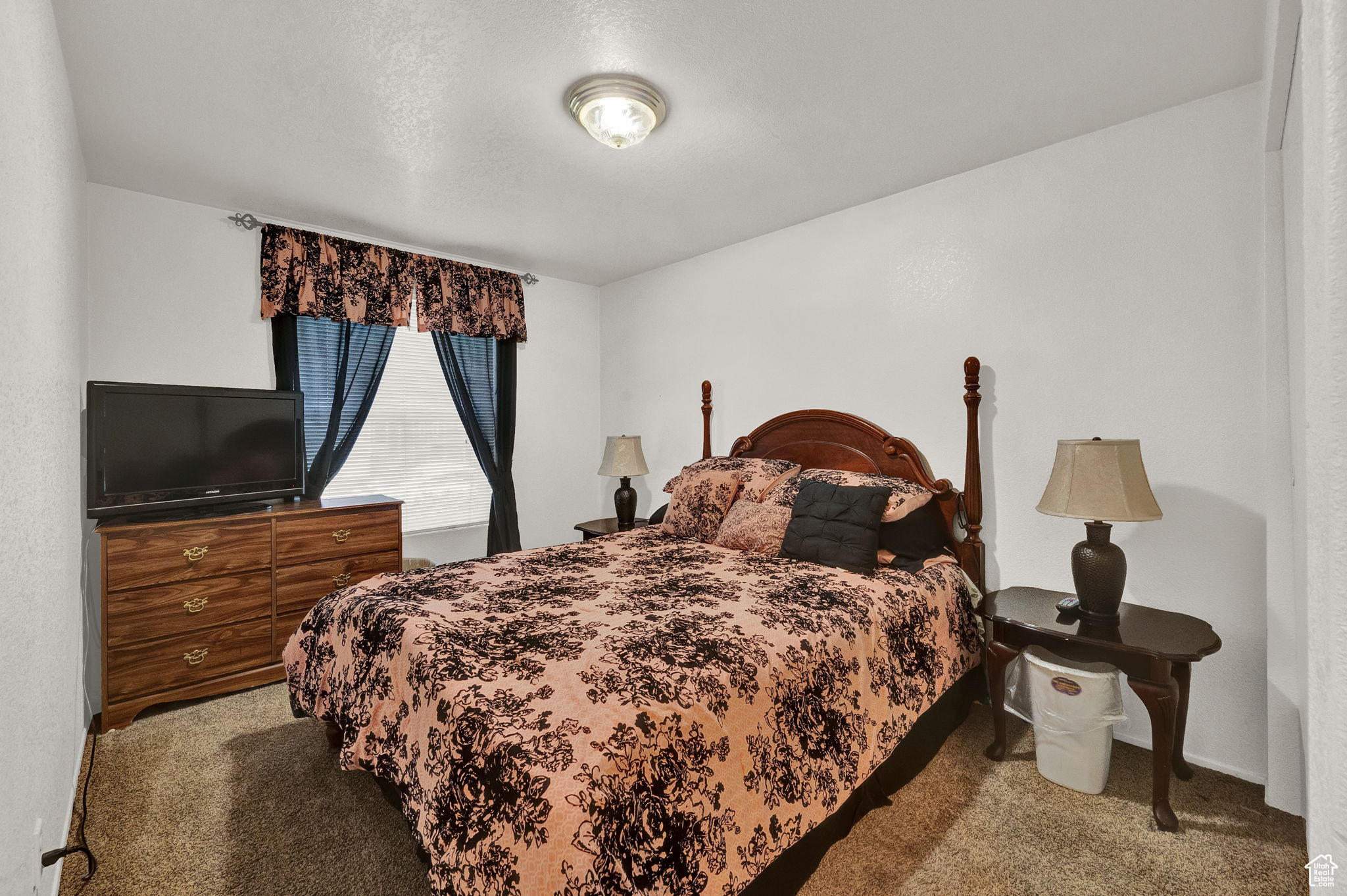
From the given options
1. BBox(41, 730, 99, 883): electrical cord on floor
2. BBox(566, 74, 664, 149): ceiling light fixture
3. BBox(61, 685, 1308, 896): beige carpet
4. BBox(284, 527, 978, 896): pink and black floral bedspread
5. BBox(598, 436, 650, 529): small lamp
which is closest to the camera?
BBox(284, 527, 978, 896): pink and black floral bedspread

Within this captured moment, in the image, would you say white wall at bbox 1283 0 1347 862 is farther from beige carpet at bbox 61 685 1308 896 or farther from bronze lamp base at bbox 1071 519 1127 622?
bronze lamp base at bbox 1071 519 1127 622

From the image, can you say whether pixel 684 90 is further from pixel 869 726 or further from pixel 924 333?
pixel 869 726

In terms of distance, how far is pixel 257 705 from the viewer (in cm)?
282

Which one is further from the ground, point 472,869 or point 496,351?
point 496,351

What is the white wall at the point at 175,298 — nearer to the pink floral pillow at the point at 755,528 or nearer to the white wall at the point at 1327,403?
the pink floral pillow at the point at 755,528

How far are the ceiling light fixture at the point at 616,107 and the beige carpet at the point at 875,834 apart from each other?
263 centimetres

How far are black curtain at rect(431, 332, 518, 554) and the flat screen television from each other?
1.11 m

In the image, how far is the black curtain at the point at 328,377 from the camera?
3.51 meters

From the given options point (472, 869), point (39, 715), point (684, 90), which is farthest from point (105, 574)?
point (684, 90)

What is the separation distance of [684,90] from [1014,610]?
93.5 inches

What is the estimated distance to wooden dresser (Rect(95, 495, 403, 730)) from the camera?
261 centimetres

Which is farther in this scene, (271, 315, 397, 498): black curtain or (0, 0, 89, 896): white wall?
(271, 315, 397, 498): black curtain

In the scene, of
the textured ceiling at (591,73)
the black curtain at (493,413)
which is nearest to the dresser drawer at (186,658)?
the black curtain at (493,413)

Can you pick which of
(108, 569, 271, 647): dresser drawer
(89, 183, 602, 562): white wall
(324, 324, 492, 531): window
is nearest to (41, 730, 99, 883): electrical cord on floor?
(108, 569, 271, 647): dresser drawer
